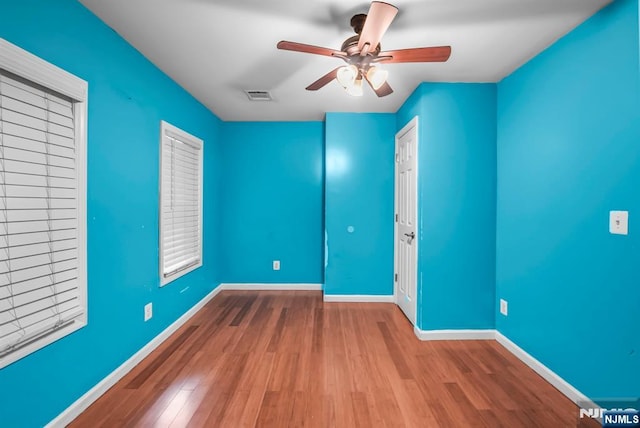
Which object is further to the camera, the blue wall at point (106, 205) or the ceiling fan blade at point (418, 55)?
the ceiling fan blade at point (418, 55)

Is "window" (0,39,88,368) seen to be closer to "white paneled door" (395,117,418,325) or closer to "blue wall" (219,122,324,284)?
"blue wall" (219,122,324,284)

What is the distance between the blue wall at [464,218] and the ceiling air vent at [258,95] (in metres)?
1.62

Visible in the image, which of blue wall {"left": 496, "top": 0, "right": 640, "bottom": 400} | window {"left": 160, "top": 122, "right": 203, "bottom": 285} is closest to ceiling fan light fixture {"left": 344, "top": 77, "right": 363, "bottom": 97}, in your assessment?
blue wall {"left": 496, "top": 0, "right": 640, "bottom": 400}

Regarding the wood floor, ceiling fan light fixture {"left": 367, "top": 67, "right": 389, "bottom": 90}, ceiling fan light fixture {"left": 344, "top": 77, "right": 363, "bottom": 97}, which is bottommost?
the wood floor

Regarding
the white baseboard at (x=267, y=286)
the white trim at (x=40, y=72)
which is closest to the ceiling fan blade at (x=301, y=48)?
the white trim at (x=40, y=72)

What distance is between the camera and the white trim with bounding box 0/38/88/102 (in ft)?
4.22

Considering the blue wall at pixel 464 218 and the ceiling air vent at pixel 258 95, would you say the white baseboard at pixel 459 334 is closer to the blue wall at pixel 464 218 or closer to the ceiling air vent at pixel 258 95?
the blue wall at pixel 464 218

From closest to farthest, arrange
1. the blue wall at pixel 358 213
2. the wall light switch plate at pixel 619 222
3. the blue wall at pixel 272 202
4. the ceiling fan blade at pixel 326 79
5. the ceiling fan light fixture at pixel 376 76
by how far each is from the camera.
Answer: the wall light switch plate at pixel 619 222 → the ceiling fan light fixture at pixel 376 76 → the ceiling fan blade at pixel 326 79 → the blue wall at pixel 358 213 → the blue wall at pixel 272 202

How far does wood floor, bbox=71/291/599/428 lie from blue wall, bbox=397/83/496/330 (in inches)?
13.3

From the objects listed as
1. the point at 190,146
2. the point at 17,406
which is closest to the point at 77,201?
the point at 17,406

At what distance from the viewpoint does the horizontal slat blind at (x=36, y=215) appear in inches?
52.1

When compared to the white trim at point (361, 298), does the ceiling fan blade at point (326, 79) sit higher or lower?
higher

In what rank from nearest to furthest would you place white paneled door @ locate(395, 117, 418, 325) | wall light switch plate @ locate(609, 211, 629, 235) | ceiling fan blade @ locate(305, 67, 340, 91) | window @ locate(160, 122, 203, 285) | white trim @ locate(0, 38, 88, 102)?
white trim @ locate(0, 38, 88, 102), wall light switch plate @ locate(609, 211, 629, 235), ceiling fan blade @ locate(305, 67, 340, 91), window @ locate(160, 122, 203, 285), white paneled door @ locate(395, 117, 418, 325)

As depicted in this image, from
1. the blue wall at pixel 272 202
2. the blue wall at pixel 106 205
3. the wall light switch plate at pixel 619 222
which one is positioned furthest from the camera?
the blue wall at pixel 272 202
